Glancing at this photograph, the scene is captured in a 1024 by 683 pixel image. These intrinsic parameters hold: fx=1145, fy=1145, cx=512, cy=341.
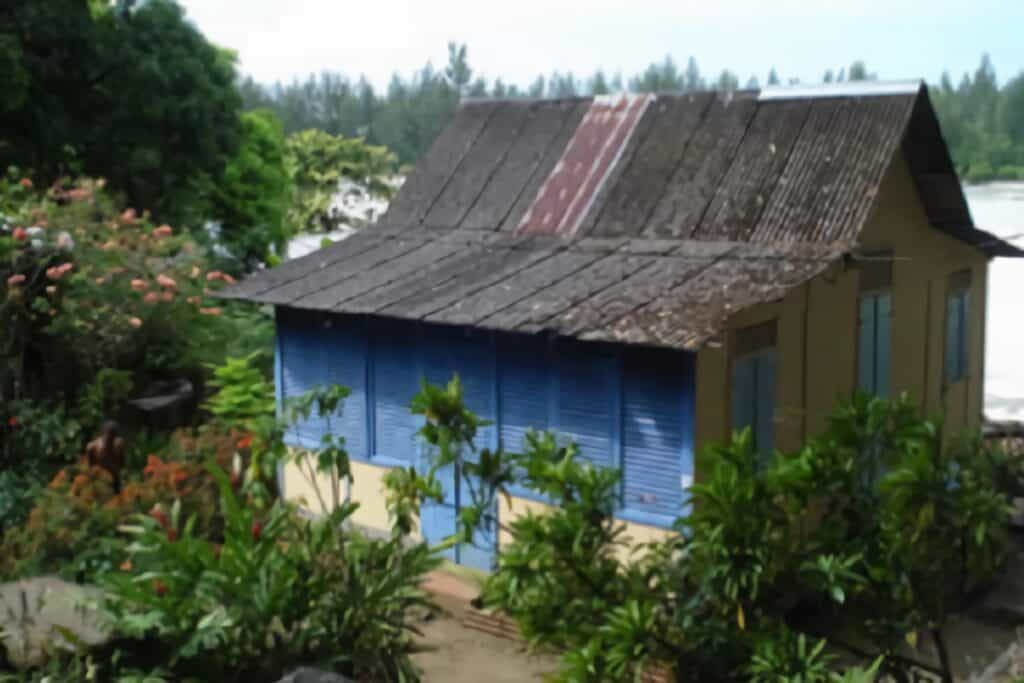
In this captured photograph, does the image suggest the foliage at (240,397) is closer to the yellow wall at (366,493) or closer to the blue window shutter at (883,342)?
the yellow wall at (366,493)

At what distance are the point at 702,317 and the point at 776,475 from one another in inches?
99.8

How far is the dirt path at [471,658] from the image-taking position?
27.9 ft

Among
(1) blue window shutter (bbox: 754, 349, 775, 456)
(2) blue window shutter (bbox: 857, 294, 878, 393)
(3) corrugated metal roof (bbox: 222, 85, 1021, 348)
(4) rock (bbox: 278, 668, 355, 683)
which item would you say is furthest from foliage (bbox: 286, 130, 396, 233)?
(4) rock (bbox: 278, 668, 355, 683)

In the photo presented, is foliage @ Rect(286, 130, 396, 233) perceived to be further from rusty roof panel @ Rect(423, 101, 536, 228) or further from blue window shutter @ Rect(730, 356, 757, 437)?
blue window shutter @ Rect(730, 356, 757, 437)

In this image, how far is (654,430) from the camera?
8.60m

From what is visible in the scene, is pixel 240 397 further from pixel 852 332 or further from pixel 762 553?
pixel 762 553

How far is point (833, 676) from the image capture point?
5.27m

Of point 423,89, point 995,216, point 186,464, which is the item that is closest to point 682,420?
point 186,464

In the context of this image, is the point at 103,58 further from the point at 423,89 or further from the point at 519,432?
the point at 423,89

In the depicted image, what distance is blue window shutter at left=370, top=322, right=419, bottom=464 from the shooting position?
33.2ft

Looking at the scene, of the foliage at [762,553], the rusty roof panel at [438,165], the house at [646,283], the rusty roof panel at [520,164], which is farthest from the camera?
the rusty roof panel at [438,165]

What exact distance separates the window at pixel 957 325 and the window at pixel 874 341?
1.50 meters

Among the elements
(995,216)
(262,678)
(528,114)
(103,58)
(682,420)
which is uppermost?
(103,58)

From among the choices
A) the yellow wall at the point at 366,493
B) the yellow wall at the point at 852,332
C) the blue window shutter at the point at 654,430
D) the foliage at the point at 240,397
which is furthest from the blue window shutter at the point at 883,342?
the foliage at the point at 240,397
